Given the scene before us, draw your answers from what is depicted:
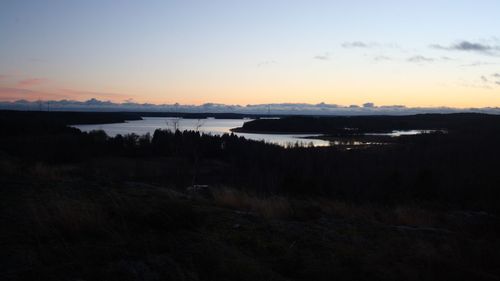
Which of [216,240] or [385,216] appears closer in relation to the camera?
[216,240]

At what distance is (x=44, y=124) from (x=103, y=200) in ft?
325

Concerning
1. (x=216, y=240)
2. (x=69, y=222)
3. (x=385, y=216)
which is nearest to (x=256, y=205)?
(x=385, y=216)

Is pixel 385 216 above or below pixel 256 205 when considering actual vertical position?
below

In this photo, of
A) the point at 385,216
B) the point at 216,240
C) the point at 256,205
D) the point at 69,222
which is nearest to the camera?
the point at 69,222

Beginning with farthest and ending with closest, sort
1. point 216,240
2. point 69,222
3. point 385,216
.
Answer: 1. point 385,216
2. point 216,240
3. point 69,222

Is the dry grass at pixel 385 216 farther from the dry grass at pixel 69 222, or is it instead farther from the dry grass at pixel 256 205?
the dry grass at pixel 69 222

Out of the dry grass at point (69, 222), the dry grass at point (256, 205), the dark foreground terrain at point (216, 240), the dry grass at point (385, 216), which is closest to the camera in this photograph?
the dark foreground terrain at point (216, 240)

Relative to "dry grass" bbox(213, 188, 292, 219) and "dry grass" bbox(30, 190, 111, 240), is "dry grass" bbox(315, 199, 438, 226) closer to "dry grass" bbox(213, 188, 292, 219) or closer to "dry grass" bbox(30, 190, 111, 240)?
"dry grass" bbox(213, 188, 292, 219)

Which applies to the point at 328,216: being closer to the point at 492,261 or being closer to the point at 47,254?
the point at 492,261

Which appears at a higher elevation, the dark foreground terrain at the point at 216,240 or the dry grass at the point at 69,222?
the dry grass at the point at 69,222

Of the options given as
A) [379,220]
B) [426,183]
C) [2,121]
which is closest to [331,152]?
[426,183]

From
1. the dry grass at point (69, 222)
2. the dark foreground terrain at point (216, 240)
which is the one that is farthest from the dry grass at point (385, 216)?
the dry grass at point (69, 222)

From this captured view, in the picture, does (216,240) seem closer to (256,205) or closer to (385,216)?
(256,205)

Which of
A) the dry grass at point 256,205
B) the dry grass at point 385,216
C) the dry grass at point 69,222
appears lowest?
the dry grass at point 385,216
